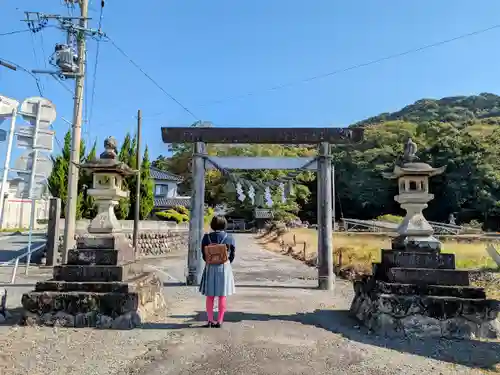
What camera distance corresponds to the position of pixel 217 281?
5512 mm

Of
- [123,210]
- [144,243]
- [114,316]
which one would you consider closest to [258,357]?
[114,316]

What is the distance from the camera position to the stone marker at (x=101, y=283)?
5570mm

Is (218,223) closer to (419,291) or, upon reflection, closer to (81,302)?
(81,302)

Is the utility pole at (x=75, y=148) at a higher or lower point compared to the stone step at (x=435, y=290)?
higher

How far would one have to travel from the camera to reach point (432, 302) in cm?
536

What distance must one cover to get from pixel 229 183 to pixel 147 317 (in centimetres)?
484

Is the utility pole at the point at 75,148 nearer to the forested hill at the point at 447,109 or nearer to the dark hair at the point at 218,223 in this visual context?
the dark hair at the point at 218,223

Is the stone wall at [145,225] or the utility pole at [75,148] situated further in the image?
the stone wall at [145,225]

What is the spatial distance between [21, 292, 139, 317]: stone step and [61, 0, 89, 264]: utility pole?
6.34 meters

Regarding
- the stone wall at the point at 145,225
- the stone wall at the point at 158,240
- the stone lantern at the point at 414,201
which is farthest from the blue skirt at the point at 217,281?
the stone wall at the point at 158,240

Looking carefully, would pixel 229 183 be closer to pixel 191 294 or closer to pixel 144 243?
pixel 191 294

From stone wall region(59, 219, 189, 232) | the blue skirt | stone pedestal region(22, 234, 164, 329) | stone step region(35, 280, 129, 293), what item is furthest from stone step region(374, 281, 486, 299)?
stone wall region(59, 219, 189, 232)

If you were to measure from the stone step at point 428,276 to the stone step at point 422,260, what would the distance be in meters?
0.11

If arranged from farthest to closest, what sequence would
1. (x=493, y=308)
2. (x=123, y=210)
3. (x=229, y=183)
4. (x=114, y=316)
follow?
(x=123, y=210) → (x=229, y=183) → (x=114, y=316) → (x=493, y=308)
